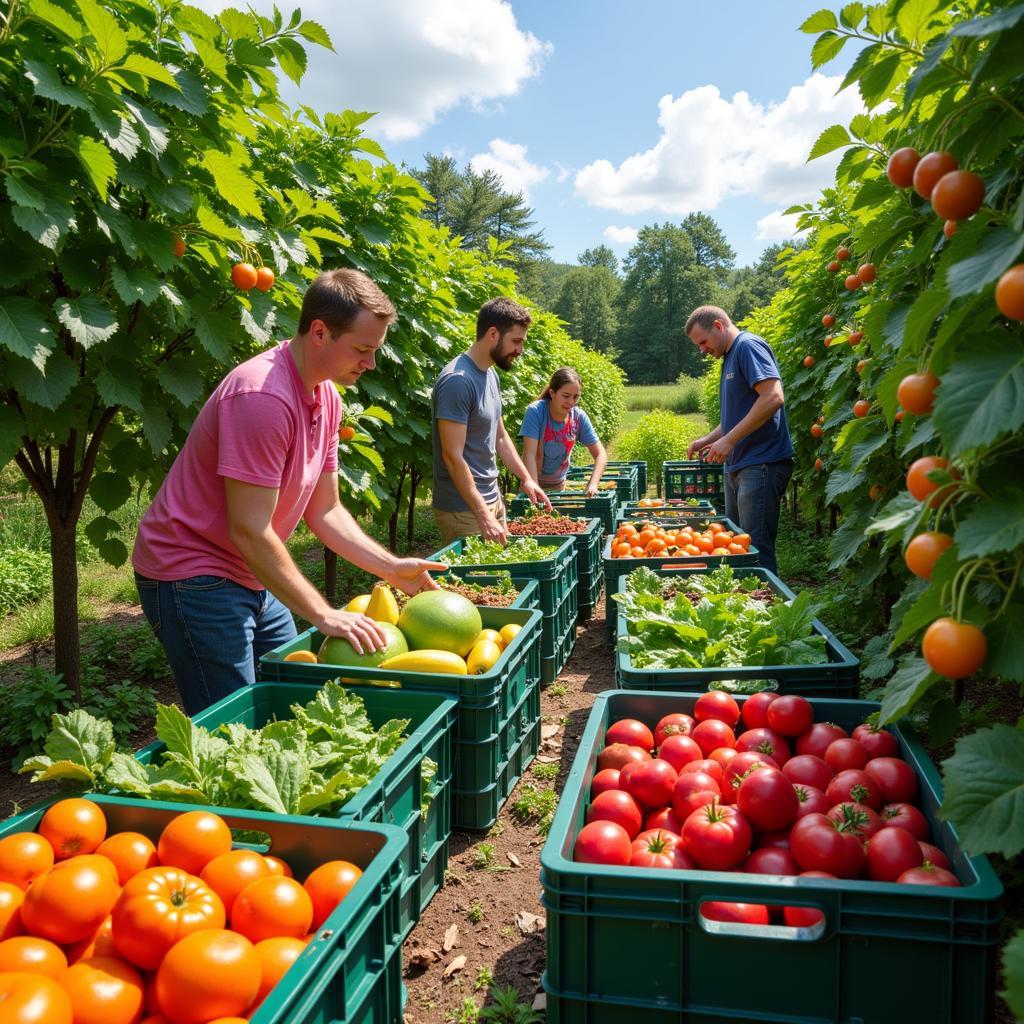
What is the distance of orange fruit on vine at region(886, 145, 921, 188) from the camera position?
1505mm

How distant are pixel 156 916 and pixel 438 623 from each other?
1.79 metres

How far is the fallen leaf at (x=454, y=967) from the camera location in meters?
2.48

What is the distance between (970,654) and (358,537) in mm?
2674

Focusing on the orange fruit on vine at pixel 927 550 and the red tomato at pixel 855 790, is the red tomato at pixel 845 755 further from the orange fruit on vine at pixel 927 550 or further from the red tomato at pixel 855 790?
the orange fruit on vine at pixel 927 550

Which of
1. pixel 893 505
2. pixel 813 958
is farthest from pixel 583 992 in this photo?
pixel 893 505

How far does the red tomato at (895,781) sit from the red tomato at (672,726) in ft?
1.91

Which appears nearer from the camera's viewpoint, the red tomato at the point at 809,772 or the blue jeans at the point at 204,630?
the red tomato at the point at 809,772

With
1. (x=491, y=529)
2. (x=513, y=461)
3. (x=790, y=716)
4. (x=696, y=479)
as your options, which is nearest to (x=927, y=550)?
(x=790, y=716)

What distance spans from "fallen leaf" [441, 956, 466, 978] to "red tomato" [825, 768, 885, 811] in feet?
4.18

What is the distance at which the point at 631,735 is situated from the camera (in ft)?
8.38

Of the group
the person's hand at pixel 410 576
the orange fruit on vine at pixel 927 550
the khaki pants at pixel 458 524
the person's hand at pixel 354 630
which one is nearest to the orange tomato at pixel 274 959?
the orange fruit on vine at pixel 927 550

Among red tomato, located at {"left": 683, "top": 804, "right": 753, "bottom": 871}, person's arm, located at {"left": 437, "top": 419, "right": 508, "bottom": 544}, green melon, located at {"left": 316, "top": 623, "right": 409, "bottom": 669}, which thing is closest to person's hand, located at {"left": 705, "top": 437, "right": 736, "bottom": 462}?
person's arm, located at {"left": 437, "top": 419, "right": 508, "bottom": 544}

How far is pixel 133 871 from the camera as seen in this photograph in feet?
5.50

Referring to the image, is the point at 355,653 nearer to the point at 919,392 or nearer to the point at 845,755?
the point at 845,755
